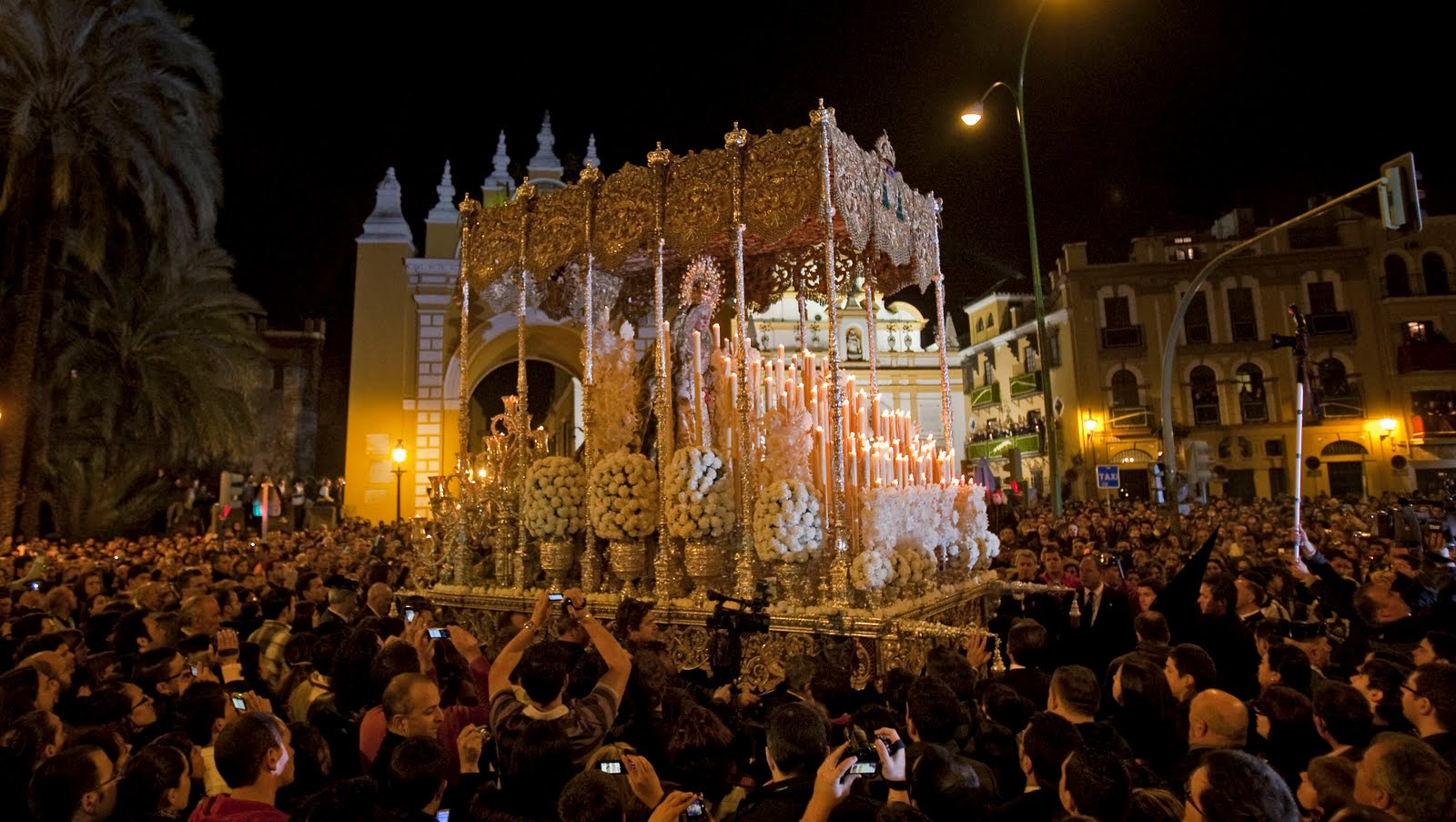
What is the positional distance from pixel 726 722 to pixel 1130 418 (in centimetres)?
3865

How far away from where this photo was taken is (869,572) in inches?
314

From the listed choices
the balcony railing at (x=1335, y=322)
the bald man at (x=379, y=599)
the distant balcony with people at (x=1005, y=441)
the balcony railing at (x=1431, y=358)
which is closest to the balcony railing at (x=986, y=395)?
the distant balcony with people at (x=1005, y=441)

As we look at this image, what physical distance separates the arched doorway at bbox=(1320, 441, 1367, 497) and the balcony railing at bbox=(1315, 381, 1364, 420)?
120 centimetres

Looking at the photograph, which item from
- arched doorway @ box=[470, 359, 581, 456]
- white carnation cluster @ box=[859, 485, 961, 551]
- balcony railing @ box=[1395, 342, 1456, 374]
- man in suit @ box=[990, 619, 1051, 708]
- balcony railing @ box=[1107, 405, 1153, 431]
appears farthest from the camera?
balcony railing @ box=[1107, 405, 1153, 431]

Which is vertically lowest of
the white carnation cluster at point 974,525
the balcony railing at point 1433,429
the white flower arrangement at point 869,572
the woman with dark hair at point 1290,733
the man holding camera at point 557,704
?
the woman with dark hair at point 1290,733

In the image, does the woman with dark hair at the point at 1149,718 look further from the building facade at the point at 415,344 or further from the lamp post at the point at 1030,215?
the building facade at the point at 415,344

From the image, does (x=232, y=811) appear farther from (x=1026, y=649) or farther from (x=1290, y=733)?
(x=1290, y=733)

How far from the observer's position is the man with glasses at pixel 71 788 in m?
3.17

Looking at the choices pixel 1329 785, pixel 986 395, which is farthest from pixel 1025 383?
pixel 1329 785

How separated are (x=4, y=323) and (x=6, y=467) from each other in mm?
3699

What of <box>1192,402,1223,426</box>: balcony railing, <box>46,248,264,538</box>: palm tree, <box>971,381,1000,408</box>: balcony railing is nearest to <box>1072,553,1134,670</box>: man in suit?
<box>46,248,264,538</box>: palm tree

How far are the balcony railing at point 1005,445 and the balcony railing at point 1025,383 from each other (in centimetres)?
235

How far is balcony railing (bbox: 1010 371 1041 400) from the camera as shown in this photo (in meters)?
44.1

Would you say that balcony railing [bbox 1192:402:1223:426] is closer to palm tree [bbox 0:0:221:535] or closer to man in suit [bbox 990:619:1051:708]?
man in suit [bbox 990:619:1051:708]
